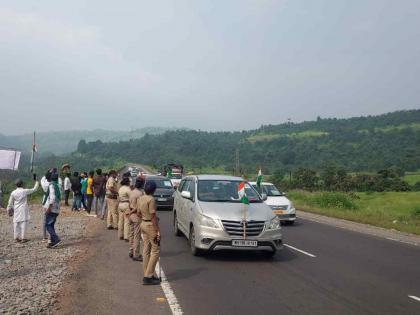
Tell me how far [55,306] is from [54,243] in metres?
5.19

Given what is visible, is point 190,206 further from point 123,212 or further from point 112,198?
point 112,198

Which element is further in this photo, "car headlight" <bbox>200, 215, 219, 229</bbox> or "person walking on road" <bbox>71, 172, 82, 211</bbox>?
→ "person walking on road" <bbox>71, 172, 82, 211</bbox>

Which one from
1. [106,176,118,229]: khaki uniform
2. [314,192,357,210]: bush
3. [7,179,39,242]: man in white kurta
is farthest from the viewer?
[314,192,357,210]: bush

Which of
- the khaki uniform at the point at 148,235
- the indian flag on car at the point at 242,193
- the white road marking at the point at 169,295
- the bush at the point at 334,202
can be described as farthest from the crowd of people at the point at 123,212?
the bush at the point at 334,202

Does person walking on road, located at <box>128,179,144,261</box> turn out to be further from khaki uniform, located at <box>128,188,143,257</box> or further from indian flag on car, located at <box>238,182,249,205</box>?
indian flag on car, located at <box>238,182,249,205</box>

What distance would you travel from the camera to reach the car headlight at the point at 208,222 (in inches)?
368

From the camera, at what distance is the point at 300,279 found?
8148 mm

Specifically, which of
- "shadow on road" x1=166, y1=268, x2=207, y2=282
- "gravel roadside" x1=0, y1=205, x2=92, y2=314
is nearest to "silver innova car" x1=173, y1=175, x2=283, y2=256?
"shadow on road" x1=166, y1=268, x2=207, y2=282

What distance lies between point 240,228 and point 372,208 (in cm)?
2629

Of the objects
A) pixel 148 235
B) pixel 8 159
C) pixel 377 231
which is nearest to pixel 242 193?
pixel 148 235

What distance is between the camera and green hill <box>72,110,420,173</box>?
314 ft

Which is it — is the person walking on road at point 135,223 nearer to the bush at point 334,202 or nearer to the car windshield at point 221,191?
the car windshield at point 221,191

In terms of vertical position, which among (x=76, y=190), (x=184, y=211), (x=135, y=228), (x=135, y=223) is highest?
(x=76, y=190)

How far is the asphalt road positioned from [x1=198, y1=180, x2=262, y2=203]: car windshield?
4.25 ft
